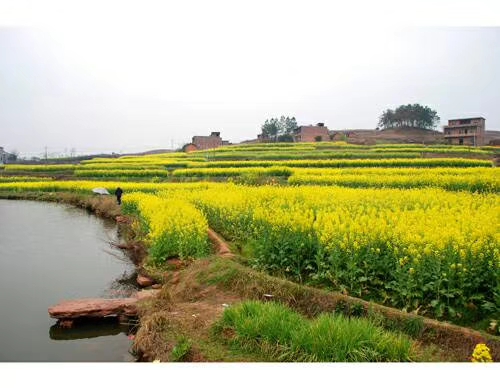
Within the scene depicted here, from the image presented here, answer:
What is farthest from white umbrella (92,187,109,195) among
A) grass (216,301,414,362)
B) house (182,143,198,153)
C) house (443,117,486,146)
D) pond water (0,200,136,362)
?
house (182,143,198,153)

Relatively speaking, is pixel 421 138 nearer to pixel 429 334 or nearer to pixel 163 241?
pixel 163 241

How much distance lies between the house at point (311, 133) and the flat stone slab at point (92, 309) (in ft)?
84.2

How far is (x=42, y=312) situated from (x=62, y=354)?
1239mm

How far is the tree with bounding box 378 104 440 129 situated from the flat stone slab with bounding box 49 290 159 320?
47.6 feet

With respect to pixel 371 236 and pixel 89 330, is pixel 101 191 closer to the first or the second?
pixel 89 330

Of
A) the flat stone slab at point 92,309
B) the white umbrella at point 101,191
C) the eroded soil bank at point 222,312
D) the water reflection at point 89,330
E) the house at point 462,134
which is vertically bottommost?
the water reflection at point 89,330

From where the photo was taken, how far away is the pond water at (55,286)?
17.6 ft

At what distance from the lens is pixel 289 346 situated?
165 inches

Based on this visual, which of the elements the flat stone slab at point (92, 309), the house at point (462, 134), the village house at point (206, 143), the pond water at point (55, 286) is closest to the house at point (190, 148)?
the village house at point (206, 143)

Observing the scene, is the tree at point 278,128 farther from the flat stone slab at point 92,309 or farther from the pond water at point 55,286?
the flat stone slab at point 92,309

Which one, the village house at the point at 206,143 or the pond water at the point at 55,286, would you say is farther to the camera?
the village house at the point at 206,143

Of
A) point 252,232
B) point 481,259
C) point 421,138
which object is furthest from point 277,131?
point 481,259

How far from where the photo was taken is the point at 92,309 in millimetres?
6023

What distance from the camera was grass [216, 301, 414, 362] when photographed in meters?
3.83
